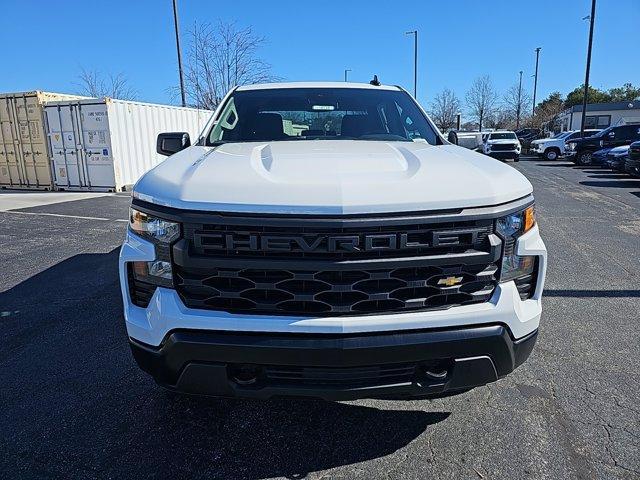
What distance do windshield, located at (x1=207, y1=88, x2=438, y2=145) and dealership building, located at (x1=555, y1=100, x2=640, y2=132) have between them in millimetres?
53019

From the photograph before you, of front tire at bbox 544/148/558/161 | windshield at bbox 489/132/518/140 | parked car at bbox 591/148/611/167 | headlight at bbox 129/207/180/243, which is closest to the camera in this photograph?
headlight at bbox 129/207/180/243

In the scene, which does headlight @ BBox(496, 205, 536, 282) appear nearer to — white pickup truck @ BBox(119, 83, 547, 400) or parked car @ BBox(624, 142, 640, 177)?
white pickup truck @ BBox(119, 83, 547, 400)

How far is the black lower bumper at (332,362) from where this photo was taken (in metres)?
1.89

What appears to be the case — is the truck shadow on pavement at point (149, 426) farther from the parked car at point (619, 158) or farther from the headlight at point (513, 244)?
the parked car at point (619, 158)

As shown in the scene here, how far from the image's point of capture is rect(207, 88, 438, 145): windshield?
11.1 feet

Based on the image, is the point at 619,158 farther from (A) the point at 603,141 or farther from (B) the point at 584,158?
(B) the point at 584,158

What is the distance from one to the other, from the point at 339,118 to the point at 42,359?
2.76 m

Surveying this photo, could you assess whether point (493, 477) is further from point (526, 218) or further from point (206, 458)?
point (206, 458)

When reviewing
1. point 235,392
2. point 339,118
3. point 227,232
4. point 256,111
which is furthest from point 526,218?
point 256,111

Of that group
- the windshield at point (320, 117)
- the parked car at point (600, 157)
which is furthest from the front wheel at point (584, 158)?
the windshield at point (320, 117)

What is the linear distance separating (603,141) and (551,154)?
229 inches

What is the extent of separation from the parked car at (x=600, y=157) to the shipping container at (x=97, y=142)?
52.4 feet

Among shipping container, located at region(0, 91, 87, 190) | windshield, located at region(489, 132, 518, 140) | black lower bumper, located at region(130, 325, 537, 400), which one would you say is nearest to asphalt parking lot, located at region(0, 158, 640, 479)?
black lower bumper, located at region(130, 325, 537, 400)

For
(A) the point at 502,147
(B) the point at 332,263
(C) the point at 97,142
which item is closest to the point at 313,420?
(B) the point at 332,263
